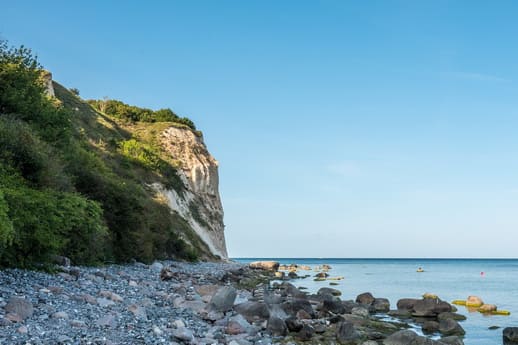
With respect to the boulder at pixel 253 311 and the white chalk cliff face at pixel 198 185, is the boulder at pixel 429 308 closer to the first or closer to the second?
the boulder at pixel 253 311

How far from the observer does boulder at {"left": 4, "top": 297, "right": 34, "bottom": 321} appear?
9.06 m

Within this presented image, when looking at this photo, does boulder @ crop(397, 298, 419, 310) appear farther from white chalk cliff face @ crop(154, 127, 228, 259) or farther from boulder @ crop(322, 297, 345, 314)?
white chalk cliff face @ crop(154, 127, 228, 259)

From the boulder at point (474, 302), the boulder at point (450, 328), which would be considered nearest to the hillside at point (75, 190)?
the boulder at point (450, 328)

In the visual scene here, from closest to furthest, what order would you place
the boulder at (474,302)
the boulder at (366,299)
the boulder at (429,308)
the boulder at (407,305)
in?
1. the boulder at (429,308)
2. the boulder at (407,305)
3. the boulder at (366,299)
4. the boulder at (474,302)

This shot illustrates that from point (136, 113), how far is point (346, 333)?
2430 inches

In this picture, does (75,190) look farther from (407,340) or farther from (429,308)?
(429,308)

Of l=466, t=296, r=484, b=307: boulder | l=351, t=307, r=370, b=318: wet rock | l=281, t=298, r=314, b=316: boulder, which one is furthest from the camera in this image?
l=466, t=296, r=484, b=307: boulder

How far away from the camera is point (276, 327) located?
44.2 ft

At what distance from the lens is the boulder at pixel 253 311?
14619 millimetres

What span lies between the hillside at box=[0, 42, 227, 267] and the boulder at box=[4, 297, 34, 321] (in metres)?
1.55

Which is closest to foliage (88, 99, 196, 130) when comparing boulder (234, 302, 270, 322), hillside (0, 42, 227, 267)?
hillside (0, 42, 227, 267)

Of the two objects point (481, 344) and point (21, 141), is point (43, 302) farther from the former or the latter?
point (481, 344)

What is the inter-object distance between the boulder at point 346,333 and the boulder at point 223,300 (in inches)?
140

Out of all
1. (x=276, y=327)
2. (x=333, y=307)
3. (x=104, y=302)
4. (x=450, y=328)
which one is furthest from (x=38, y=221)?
(x=450, y=328)
